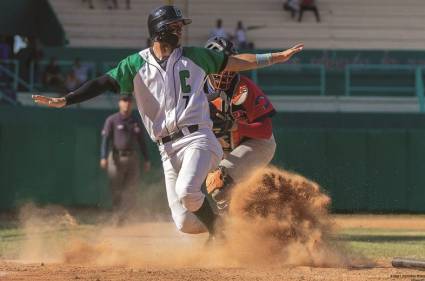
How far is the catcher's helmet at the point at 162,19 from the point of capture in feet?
24.9

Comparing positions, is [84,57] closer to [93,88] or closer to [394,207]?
[394,207]

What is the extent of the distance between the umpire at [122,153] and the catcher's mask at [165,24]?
6.96 m

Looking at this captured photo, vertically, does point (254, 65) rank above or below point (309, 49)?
above

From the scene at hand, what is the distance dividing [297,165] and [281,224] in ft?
30.0

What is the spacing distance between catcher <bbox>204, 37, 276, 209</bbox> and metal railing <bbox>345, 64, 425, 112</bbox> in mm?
12694

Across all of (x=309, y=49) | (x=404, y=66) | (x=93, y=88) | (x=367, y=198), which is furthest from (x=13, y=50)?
(x=93, y=88)

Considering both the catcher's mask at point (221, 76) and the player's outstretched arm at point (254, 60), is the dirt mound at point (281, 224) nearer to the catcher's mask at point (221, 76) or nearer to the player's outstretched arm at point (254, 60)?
the catcher's mask at point (221, 76)

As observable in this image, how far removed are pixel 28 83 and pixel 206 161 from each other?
1592 cm

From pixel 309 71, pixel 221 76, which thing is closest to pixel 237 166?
pixel 221 76

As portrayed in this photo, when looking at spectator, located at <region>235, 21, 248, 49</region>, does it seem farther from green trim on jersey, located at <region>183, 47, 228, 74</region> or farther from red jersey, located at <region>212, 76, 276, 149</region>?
green trim on jersey, located at <region>183, 47, 228, 74</region>

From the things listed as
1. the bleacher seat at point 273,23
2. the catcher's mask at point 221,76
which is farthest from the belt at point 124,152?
the bleacher seat at point 273,23

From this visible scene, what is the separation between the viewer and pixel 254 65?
311 inches

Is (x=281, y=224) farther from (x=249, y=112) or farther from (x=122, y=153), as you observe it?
(x=122, y=153)

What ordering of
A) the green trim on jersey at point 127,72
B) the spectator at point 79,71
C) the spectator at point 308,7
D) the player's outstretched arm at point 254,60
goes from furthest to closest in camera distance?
the spectator at point 308,7, the spectator at point 79,71, the player's outstretched arm at point 254,60, the green trim on jersey at point 127,72
